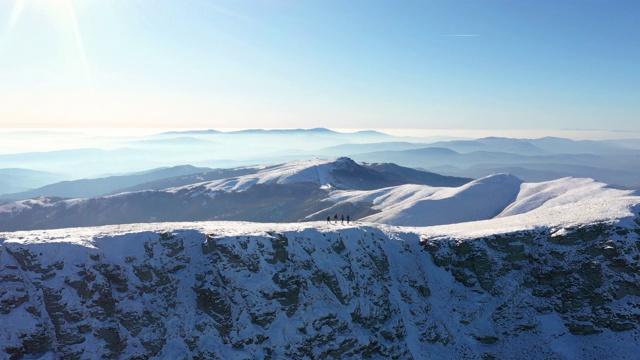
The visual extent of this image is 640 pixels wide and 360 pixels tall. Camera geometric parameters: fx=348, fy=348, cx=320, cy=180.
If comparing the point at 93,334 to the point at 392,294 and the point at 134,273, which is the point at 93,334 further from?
the point at 392,294

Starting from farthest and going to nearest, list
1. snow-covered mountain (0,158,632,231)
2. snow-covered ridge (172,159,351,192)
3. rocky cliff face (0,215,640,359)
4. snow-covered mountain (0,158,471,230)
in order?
snow-covered ridge (172,159,351,192) → snow-covered mountain (0,158,471,230) → snow-covered mountain (0,158,632,231) → rocky cliff face (0,215,640,359)

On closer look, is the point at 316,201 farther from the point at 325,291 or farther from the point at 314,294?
the point at 314,294

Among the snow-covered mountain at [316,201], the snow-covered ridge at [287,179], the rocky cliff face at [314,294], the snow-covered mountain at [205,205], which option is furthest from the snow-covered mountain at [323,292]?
the snow-covered ridge at [287,179]

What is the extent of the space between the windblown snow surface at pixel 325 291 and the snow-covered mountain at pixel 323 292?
0.11 m

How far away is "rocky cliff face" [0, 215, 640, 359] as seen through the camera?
28422 mm

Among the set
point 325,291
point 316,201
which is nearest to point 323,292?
point 325,291

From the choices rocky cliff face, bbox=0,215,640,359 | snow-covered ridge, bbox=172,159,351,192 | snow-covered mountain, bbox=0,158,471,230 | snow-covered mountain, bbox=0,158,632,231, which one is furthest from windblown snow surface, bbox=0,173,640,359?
snow-covered ridge, bbox=172,159,351,192

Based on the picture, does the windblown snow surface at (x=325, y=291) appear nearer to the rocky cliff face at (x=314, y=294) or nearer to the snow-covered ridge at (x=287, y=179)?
the rocky cliff face at (x=314, y=294)

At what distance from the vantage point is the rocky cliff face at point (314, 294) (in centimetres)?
2842

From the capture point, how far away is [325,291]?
3525cm

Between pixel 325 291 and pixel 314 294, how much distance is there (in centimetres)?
132

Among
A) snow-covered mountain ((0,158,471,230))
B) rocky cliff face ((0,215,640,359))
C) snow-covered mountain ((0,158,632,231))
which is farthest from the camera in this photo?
snow-covered mountain ((0,158,471,230))

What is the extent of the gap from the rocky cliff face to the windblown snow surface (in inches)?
4.3

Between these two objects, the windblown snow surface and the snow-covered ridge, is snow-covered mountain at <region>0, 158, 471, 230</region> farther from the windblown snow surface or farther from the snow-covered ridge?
the windblown snow surface
